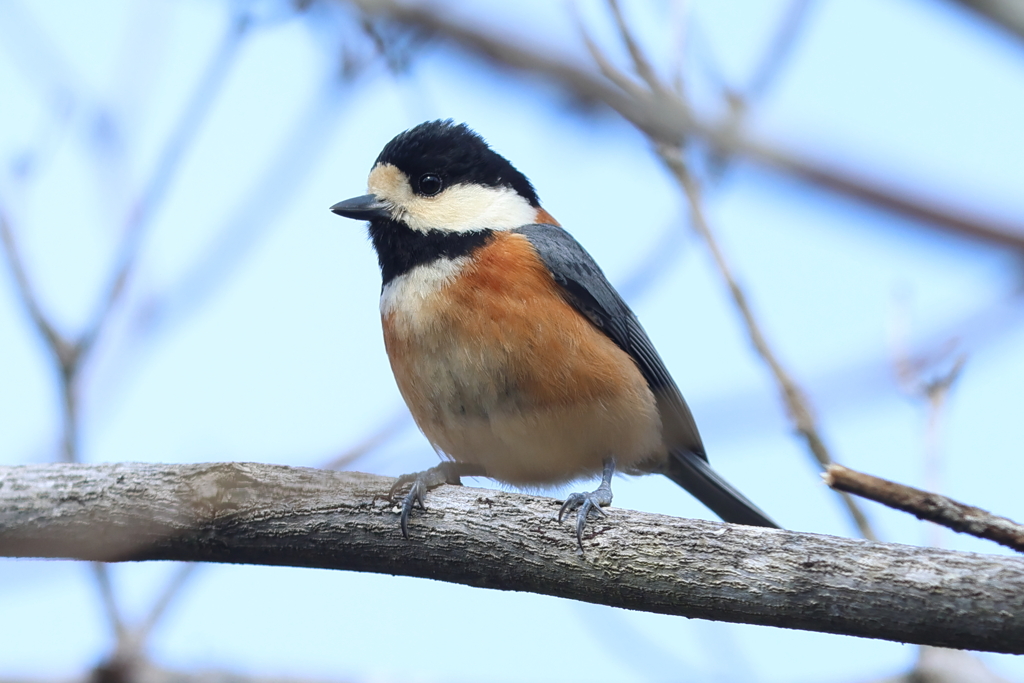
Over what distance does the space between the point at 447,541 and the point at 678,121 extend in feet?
10.4

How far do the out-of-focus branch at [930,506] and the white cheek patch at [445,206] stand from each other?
324 cm

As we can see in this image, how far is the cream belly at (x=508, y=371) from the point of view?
17.5 ft

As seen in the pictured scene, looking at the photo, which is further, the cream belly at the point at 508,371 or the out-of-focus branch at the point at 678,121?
the cream belly at the point at 508,371

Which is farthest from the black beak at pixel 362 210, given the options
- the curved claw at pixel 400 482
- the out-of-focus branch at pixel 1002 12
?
the out-of-focus branch at pixel 1002 12

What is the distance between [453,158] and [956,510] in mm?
3939

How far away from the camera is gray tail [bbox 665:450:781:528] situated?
20.9 feet

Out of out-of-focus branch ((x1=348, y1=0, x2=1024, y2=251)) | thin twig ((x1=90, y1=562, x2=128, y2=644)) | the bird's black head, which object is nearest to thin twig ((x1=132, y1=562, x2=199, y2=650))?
thin twig ((x1=90, y1=562, x2=128, y2=644))

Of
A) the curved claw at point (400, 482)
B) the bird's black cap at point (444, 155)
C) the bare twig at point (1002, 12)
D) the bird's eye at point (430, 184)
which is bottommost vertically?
the bare twig at point (1002, 12)

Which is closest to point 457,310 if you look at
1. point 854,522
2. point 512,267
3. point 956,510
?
point 512,267

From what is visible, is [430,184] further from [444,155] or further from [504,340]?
[504,340]

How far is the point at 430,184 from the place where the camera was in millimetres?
6141

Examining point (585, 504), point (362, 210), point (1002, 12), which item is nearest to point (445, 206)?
point (362, 210)

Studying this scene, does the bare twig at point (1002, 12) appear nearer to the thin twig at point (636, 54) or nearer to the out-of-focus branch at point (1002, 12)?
the out-of-focus branch at point (1002, 12)

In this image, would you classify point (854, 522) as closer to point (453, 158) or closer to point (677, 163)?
point (677, 163)
